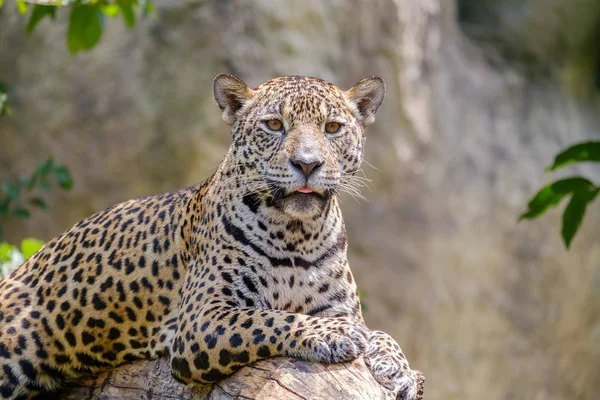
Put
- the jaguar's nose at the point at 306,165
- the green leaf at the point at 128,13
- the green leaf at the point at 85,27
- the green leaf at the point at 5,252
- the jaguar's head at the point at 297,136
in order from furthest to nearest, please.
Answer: the green leaf at the point at 5,252, the green leaf at the point at 128,13, the green leaf at the point at 85,27, the jaguar's head at the point at 297,136, the jaguar's nose at the point at 306,165

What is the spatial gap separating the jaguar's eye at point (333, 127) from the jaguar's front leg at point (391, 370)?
1.79 metres

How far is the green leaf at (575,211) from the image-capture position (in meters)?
7.25

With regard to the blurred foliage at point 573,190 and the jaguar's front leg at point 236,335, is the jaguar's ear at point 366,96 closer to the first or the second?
the blurred foliage at point 573,190

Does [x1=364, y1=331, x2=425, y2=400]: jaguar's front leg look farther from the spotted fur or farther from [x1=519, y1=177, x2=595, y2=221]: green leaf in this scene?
[x1=519, y1=177, x2=595, y2=221]: green leaf

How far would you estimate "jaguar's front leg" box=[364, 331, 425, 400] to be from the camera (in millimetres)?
6508

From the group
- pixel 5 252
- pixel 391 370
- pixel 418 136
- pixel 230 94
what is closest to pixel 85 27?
pixel 230 94

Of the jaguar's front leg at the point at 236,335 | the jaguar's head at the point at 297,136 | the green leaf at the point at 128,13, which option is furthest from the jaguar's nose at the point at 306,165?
the green leaf at the point at 128,13

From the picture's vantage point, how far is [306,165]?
22.6ft

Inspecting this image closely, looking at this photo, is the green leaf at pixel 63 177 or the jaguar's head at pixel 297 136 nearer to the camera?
the jaguar's head at pixel 297 136

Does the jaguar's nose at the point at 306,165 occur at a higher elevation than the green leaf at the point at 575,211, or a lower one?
lower

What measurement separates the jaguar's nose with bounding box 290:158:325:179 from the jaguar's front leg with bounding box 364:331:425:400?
1387 mm

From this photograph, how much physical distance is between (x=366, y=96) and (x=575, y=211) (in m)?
2.08

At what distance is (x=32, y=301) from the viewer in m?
8.27

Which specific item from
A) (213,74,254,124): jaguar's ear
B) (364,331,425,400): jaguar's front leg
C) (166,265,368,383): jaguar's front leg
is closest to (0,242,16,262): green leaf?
(166,265,368,383): jaguar's front leg
